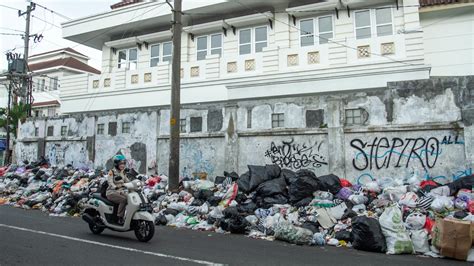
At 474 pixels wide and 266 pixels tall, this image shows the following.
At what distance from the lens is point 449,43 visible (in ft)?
50.6

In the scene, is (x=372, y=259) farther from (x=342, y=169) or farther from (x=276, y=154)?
(x=276, y=154)

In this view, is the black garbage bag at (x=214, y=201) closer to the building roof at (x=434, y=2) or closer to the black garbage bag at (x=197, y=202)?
the black garbage bag at (x=197, y=202)

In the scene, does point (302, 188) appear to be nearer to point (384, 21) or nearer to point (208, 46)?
point (384, 21)

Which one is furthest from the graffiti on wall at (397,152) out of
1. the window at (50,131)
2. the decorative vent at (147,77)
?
the window at (50,131)

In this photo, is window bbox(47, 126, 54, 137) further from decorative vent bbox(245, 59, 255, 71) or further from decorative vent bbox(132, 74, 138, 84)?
decorative vent bbox(245, 59, 255, 71)

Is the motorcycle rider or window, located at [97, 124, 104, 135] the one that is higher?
window, located at [97, 124, 104, 135]

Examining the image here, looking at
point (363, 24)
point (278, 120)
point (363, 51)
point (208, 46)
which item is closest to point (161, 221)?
point (278, 120)

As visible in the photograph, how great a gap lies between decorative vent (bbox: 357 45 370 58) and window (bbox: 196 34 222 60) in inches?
256

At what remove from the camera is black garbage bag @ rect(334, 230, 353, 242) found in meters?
6.69

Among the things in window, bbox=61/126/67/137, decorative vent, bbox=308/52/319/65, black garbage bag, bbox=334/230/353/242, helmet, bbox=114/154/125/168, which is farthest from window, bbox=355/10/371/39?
window, bbox=61/126/67/137

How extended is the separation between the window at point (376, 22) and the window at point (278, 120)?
255 inches

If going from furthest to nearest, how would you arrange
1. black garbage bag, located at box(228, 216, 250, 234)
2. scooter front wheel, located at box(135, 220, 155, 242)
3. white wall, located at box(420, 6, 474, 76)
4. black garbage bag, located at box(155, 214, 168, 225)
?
white wall, located at box(420, 6, 474, 76)
black garbage bag, located at box(155, 214, 168, 225)
black garbage bag, located at box(228, 216, 250, 234)
scooter front wheel, located at box(135, 220, 155, 242)

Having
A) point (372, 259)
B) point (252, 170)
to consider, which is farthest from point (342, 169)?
point (372, 259)

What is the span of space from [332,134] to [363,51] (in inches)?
225
